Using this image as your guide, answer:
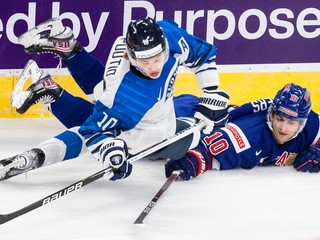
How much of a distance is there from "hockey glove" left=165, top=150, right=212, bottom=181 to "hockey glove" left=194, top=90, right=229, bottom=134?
0.16 meters

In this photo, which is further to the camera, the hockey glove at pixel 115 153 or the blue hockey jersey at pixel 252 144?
the blue hockey jersey at pixel 252 144

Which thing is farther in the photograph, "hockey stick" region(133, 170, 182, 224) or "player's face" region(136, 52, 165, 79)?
"player's face" region(136, 52, 165, 79)

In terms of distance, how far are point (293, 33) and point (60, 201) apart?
2.01m

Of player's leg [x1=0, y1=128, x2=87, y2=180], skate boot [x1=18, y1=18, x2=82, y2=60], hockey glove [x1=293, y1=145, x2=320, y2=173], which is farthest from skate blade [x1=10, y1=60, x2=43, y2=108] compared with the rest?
hockey glove [x1=293, y1=145, x2=320, y2=173]

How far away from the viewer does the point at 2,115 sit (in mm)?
5090

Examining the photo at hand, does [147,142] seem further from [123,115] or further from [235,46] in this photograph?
[235,46]

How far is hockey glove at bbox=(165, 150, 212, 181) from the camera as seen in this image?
12.6 ft

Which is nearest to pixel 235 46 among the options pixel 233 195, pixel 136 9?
pixel 136 9

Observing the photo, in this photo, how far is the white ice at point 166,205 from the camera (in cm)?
312

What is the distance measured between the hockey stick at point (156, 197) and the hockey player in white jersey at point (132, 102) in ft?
0.30

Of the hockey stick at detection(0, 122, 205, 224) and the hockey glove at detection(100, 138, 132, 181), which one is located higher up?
the hockey glove at detection(100, 138, 132, 181)

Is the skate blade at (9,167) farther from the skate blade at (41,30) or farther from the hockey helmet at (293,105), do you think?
the hockey helmet at (293,105)

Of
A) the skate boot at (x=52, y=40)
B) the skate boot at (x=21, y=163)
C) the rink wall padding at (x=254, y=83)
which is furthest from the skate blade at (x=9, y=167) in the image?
the rink wall padding at (x=254, y=83)

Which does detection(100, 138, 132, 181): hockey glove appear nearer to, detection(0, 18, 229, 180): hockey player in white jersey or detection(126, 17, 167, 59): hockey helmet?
detection(0, 18, 229, 180): hockey player in white jersey
